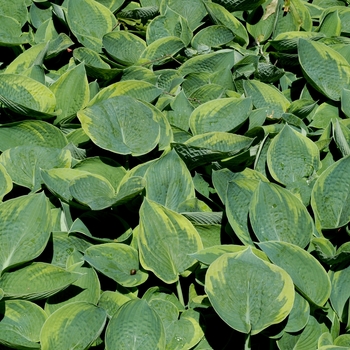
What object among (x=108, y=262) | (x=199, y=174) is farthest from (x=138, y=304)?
(x=199, y=174)

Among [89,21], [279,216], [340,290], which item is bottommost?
[340,290]

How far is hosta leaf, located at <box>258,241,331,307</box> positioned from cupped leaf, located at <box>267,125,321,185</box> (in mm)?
296

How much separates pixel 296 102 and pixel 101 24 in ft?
2.04

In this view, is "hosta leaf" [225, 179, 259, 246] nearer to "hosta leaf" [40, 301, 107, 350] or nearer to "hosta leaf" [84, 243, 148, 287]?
"hosta leaf" [84, 243, 148, 287]

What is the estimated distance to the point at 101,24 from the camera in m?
1.94

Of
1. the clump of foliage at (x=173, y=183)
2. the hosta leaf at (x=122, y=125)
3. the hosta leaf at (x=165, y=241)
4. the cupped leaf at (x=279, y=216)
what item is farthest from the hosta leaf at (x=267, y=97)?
the hosta leaf at (x=165, y=241)

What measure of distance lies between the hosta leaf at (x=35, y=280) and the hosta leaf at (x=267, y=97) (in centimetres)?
73

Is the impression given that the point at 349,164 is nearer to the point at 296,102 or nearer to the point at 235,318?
the point at 296,102

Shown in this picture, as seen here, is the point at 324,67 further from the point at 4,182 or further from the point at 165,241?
the point at 4,182

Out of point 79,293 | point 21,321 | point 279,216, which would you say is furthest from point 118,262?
point 279,216

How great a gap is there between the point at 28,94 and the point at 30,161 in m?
0.21

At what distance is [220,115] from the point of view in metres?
1.58

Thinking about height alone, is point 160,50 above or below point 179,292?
above

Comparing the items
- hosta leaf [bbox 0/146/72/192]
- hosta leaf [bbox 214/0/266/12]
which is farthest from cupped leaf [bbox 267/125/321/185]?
hosta leaf [bbox 214/0/266/12]
